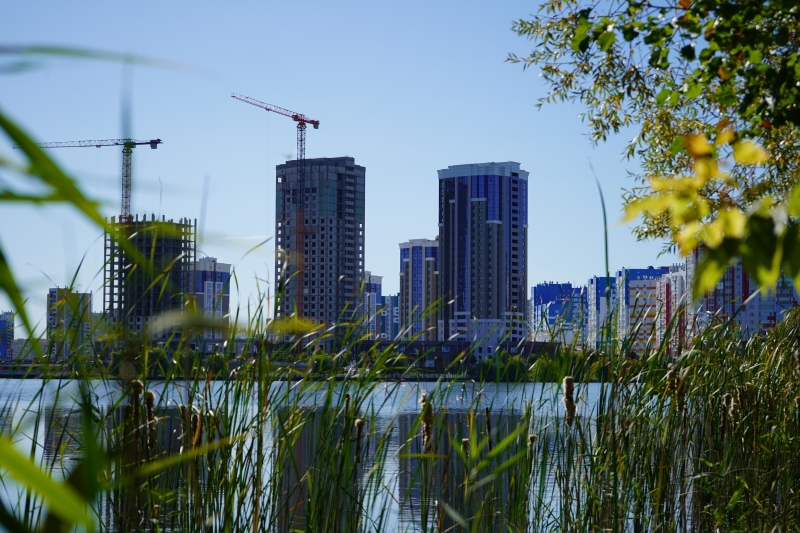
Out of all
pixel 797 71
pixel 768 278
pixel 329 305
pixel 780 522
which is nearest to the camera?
pixel 768 278

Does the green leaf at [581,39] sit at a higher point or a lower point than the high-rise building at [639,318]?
higher

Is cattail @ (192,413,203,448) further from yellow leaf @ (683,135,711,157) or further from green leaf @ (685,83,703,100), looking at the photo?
yellow leaf @ (683,135,711,157)

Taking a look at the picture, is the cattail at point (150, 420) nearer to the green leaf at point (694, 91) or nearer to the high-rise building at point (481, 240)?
the green leaf at point (694, 91)

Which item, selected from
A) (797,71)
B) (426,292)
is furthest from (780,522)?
(426,292)

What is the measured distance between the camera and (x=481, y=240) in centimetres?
7950

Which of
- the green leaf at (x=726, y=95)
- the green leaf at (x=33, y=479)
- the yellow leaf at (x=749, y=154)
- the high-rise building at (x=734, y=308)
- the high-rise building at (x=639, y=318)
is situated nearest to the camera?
the green leaf at (x=33, y=479)

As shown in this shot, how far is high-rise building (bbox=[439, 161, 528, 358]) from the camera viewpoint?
78875mm

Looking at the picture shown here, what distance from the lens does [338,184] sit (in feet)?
250

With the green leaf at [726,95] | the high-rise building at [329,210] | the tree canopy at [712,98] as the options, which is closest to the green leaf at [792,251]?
the tree canopy at [712,98]

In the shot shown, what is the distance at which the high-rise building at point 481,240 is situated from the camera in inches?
3105

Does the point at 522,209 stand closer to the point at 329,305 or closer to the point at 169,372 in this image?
the point at 329,305

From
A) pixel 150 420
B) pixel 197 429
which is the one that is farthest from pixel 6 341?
pixel 197 429

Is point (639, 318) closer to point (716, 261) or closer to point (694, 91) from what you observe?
point (694, 91)

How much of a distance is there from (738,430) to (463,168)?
3121 inches
